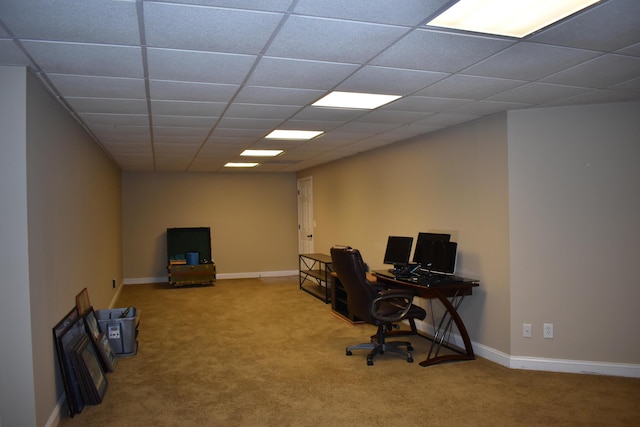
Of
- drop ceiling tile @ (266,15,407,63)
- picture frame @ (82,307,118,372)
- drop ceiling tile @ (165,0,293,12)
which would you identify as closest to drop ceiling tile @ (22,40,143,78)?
drop ceiling tile @ (165,0,293,12)

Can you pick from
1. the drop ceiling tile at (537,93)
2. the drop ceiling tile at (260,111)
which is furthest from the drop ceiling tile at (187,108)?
the drop ceiling tile at (537,93)

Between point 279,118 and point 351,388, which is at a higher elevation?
point 279,118

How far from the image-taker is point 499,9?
2.23 meters

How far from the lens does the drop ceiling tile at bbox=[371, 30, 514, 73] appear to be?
99.1 inches

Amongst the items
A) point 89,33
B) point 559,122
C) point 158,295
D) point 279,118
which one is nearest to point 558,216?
point 559,122

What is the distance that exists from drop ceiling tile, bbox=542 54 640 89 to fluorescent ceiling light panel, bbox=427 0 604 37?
2.58 feet

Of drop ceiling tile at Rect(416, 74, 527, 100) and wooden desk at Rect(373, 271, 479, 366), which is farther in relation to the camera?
wooden desk at Rect(373, 271, 479, 366)

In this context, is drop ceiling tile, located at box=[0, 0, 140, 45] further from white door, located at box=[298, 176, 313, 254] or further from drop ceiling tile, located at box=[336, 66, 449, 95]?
white door, located at box=[298, 176, 313, 254]

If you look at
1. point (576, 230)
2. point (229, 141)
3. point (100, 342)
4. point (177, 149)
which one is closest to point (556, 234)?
point (576, 230)

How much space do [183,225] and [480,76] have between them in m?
7.90

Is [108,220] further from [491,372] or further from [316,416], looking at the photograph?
[491,372]

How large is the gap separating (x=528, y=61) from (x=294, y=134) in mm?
2999

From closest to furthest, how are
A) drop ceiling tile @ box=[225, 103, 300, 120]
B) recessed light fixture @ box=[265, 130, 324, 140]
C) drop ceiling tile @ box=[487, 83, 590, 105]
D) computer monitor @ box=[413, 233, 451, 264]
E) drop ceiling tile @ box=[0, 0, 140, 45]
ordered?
1. drop ceiling tile @ box=[0, 0, 140, 45]
2. drop ceiling tile @ box=[487, 83, 590, 105]
3. drop ceiling tile @ box=[225, 103, 300, 120]
4. computer monitor @ box=[413, 233, 451, 264]
5. recessed light fixture @ box=[265, 130, 324, 140]

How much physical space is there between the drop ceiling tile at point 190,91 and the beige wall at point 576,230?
258 cm
